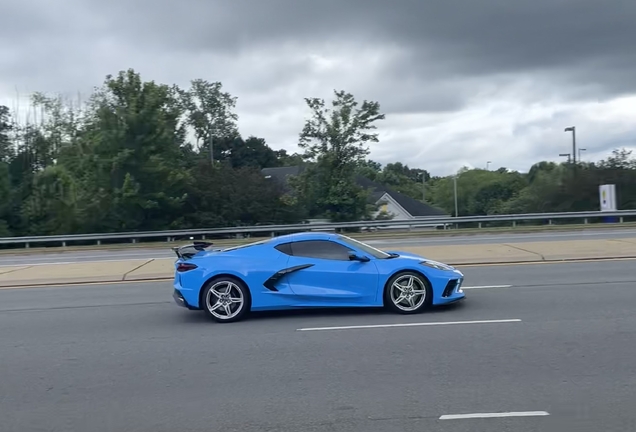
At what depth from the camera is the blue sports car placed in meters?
10.5

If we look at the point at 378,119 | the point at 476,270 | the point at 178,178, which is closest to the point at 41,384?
the point at 476,270

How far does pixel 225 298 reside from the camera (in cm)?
1059

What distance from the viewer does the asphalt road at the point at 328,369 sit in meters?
6.13

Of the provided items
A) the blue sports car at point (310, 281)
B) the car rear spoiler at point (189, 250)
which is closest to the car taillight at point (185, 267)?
the blue sports car at point (310, 281)

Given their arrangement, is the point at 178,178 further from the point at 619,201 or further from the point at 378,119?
the point at 619,201

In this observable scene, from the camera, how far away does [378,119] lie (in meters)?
45.0

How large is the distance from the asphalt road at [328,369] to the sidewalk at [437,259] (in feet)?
16.2

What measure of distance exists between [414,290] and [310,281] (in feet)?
5.07

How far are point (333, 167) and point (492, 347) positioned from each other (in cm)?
3636

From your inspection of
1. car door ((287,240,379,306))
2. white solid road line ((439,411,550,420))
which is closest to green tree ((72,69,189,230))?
car door ((287,240,379,306))

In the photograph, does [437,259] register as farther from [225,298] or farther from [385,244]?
[385,244]

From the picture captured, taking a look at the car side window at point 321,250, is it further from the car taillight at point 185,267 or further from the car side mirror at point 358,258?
the car taillight at point 185,267

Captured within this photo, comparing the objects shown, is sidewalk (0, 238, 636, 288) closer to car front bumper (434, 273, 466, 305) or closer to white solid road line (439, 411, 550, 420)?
car front bumper (434, 273, 466, 305)

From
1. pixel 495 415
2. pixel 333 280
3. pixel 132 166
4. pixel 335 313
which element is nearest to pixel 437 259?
pixel 335 313
